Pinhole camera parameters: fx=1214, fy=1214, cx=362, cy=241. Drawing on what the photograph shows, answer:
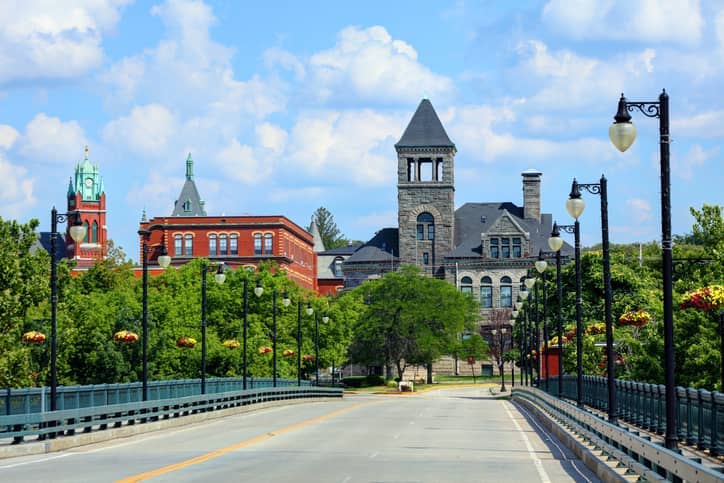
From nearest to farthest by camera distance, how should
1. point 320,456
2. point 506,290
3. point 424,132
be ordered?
point 320,456
point 506,290
point 424,132

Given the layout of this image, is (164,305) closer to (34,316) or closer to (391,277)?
(34,316)

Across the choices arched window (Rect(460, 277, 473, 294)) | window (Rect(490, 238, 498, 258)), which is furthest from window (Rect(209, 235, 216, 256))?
window (Rect(490, 238, 498, 258))

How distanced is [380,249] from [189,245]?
28.5 m

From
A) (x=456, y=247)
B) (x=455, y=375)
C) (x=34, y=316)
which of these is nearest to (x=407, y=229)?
(x=456, y=247)

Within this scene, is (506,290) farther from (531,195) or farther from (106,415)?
(106,415)

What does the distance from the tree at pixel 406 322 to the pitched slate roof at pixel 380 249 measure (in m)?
26.8

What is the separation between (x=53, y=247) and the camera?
94.5ft

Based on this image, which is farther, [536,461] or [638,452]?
[536,461]

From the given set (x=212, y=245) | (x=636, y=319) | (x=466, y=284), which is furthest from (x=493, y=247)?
(x=636, y=319)

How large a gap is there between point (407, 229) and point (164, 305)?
72.0 metres

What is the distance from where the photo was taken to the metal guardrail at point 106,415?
26422mm

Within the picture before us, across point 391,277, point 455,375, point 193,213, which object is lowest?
point 455,375

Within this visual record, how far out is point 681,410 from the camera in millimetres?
24109

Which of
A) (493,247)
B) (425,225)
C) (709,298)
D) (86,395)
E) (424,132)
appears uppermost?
(424,132)
